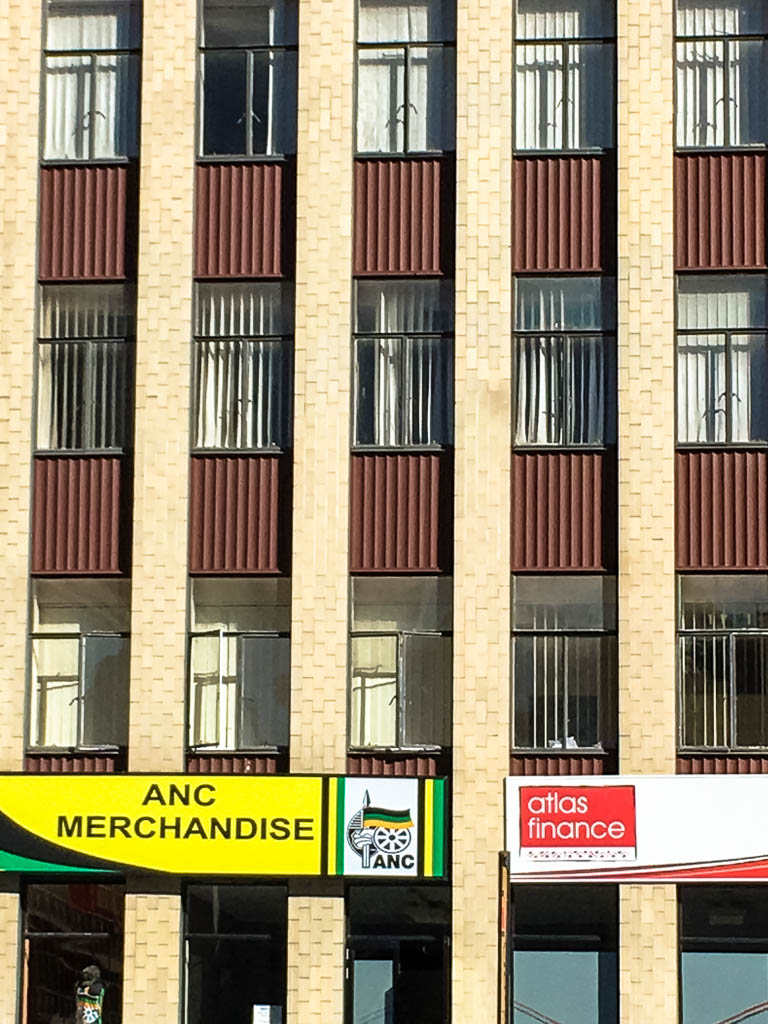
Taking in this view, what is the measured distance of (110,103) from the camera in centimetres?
2786

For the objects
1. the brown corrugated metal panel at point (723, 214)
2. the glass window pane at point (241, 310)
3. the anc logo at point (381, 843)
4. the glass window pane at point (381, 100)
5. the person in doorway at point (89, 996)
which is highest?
the glass window pane at point (381, 100)

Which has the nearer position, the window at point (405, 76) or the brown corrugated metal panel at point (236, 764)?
the brown corrugated metal panel at point (236, 764)

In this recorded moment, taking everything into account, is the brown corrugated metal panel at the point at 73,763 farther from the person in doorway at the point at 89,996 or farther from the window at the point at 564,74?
the window at the point at 564,74

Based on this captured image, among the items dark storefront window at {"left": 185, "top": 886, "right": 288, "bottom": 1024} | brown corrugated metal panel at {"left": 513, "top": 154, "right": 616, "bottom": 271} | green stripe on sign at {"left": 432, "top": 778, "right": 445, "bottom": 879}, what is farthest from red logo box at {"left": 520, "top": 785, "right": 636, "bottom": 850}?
brown corrugated metal panel at {"left": 513, "top": 154, "right": 616, "bottom": 271}

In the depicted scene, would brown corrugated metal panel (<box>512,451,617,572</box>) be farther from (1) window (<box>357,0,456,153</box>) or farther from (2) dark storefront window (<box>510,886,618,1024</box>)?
(1) window (<box>357,0,456,153</box>)

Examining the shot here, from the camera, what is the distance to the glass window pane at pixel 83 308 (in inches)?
1079

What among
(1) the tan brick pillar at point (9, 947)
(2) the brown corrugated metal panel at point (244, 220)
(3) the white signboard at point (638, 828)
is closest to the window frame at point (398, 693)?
(3) the white signboard at point (638, 828)

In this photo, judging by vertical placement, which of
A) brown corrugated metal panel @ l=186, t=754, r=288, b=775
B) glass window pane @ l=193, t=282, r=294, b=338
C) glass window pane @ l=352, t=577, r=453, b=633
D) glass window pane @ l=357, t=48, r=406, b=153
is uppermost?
glass window pane @ l=357, t=48, r=406, b=153

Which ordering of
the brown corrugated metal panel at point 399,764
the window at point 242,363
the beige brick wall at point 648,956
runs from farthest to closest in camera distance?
1. the window at point 242,363
2. the brown corrugated metal panel at point 399,764
3. the beige brick wall at point 648,956

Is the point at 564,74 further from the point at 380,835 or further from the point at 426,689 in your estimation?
the point at 380,835

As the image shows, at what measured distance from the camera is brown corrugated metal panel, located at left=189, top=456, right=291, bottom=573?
26.5 metres

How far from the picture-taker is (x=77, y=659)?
26.8m

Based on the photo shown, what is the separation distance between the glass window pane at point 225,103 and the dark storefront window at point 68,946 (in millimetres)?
10045

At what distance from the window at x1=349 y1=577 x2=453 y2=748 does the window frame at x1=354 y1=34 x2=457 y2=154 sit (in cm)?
573
